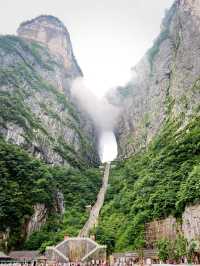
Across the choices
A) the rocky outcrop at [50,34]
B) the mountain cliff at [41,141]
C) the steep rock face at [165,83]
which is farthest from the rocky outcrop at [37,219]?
the rocky outcrop at [50,34]

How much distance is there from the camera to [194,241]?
38.3m

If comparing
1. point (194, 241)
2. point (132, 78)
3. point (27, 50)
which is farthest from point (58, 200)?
point (132, 78)

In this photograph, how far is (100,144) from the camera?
431ft

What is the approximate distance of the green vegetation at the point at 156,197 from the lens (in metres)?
46.3

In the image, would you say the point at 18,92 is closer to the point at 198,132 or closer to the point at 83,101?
the point at 83,101

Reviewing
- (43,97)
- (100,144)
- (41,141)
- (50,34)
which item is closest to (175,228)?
(41,141)

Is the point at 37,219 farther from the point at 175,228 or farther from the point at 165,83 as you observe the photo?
the point at 165,83

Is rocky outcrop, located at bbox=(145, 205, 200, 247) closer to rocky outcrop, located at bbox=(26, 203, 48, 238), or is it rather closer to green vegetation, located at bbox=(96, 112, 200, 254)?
green vegetation, located at bbox=(96, 112, 200, 254)

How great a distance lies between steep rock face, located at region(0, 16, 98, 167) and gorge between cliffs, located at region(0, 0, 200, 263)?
1.18 feet

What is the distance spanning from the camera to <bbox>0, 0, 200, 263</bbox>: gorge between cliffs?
48.9 meters

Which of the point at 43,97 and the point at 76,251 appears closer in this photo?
the point at 76,251

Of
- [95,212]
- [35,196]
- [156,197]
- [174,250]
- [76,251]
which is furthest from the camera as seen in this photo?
[95,212]

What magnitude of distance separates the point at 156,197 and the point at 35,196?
728 inches

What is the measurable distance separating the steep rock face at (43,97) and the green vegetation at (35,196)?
10.3 metres
